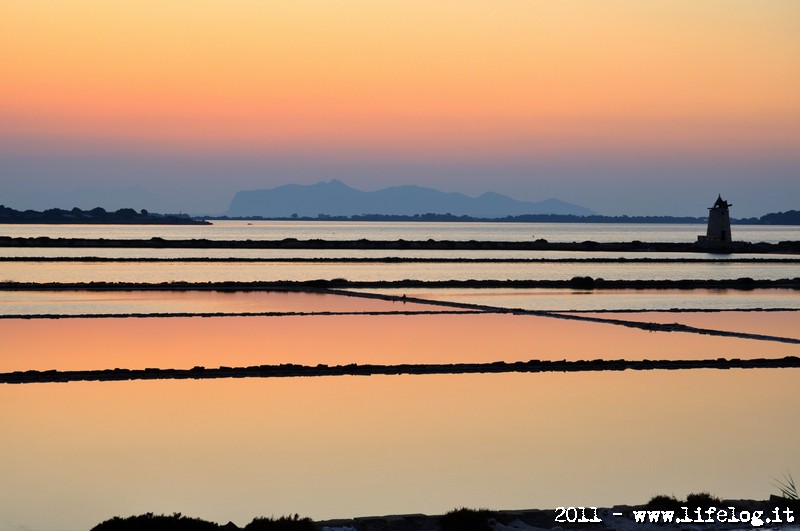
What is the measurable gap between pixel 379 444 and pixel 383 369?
3558mm

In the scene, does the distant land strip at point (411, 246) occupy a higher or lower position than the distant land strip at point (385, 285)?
higher

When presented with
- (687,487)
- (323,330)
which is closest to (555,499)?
(687,487)

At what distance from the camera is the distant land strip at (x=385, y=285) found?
23094mm

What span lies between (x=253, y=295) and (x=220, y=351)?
883 centimetres

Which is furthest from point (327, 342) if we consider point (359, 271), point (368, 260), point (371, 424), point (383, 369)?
point (368, 260)

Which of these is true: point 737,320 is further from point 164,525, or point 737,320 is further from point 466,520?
point 164,525

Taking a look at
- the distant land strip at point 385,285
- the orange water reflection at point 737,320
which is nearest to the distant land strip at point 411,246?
the distant land strip at point 385,285

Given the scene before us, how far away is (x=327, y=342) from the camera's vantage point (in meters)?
14.0

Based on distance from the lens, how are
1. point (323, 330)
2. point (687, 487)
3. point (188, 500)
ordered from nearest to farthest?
point (188, 500) < point (687, 487) < point (323, 330)

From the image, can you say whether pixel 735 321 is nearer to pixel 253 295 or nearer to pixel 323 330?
pixel 323 330

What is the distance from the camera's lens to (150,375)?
10.9 meters

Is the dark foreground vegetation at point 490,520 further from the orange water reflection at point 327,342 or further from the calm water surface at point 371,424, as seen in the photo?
the orange water reflection at point 327,342

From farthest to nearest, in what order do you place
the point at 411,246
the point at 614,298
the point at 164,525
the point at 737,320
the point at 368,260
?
the point at 411,246 < the point at 368,260 < the point at 614,298 < the point at 737,320 < the point at 164,525

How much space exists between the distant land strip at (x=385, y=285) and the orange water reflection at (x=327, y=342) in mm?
6621
